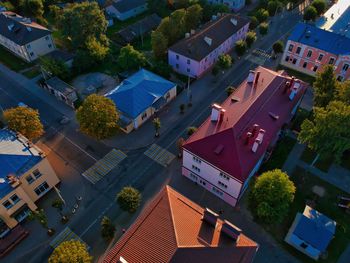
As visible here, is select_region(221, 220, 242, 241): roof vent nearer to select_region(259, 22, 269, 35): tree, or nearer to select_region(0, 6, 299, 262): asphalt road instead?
select_region(0, 6, 299, 262): asphalt road

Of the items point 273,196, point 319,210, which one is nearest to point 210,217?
point 273,196

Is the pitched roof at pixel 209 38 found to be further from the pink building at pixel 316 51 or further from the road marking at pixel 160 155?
the road marking at pixel 160 155

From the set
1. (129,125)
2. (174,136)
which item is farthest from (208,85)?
(129,125)

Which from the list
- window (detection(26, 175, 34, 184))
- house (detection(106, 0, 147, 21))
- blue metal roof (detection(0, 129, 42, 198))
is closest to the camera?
blue metal roof (detection(0, 129, 42, 198))

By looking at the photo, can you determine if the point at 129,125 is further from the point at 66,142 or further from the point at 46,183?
the point at 46,183

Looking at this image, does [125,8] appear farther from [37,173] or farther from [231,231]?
[231,231]

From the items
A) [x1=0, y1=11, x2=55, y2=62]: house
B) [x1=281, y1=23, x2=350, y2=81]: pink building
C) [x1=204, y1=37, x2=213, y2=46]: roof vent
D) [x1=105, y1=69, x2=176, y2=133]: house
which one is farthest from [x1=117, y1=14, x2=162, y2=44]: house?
[x1=281, y1=23, x2=350, y2=81]: pink building
